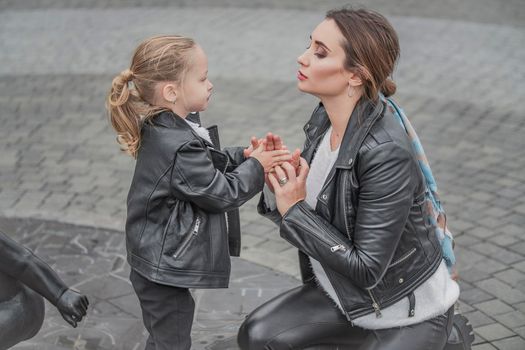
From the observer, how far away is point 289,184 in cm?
349

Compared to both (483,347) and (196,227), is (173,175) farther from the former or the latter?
(483,347)

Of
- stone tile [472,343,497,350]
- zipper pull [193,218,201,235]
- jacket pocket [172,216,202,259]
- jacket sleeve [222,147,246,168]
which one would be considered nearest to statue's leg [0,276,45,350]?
jacket pocket [172,216,202,259]

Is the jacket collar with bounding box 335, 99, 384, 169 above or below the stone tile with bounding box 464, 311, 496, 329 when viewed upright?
above

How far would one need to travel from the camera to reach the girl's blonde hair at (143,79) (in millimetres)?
3521

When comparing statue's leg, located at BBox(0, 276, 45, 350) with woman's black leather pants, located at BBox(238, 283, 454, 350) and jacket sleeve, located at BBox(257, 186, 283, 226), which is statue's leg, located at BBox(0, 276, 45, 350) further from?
jacket sleeve, located at BBox(257, 186, 283, 226)

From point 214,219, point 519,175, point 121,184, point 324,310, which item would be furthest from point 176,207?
point 519,175

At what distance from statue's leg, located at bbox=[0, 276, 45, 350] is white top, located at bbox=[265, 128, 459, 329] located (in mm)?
1334

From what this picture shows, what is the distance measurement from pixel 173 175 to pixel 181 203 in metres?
0.15

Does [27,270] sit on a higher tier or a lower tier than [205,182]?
lower

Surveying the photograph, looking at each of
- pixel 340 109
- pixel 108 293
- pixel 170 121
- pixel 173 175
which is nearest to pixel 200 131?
pixel 170 121

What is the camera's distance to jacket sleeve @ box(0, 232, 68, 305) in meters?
3.67

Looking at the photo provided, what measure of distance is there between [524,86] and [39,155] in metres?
5.03

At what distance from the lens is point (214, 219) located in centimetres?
366

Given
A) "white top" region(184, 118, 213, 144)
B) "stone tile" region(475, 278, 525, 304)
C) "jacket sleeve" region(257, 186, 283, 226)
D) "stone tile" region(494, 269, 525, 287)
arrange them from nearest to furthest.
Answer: "white top" region(184, 118, 213, 144) < "jacket sleeve" region(257, 186, 283, 226) < "stone tile" region(475, 278, 525, 304) < "stone tile" region(494, 269, 525, 287)
